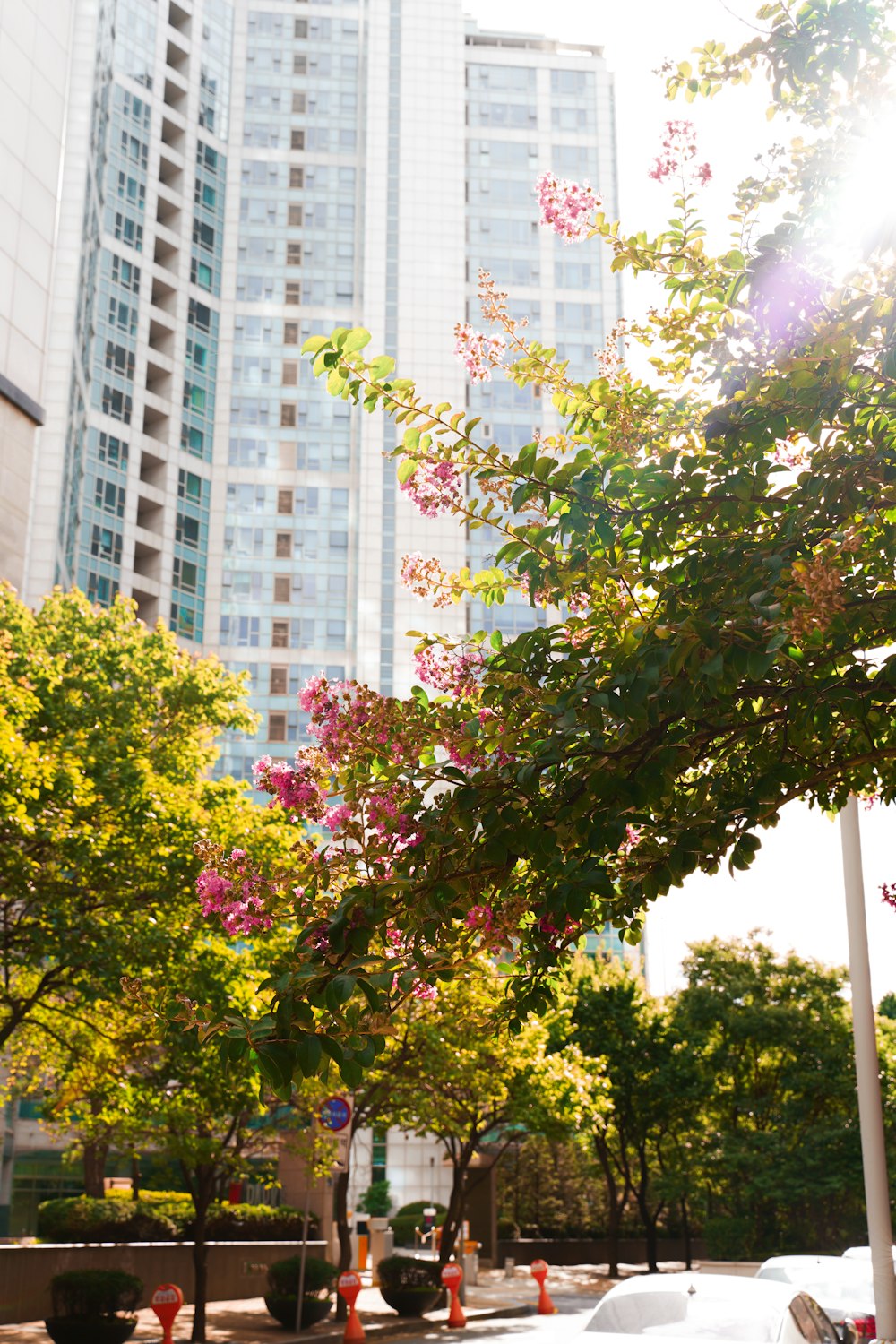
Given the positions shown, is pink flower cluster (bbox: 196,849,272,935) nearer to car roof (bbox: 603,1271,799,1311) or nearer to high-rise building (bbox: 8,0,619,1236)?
car roof (bbox: 603,1271,799,1311)

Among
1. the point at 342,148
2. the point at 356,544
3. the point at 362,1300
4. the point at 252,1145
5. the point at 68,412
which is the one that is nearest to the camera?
the point at 252,1145

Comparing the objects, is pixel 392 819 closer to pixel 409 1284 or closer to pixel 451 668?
pixel 451 668

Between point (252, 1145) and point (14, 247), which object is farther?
point (14, 247)

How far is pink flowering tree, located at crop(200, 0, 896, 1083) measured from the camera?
15.7 feet

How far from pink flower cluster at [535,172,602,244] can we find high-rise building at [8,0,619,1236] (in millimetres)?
62721

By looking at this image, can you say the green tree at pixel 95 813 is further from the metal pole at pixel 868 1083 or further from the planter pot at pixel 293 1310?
the metal pole at pixel 868 1083

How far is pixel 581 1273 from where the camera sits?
133 feet

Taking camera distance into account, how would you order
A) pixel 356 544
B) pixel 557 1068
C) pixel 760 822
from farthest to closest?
pixel 356 544 → pixel 557 1068 → pixel 760 822

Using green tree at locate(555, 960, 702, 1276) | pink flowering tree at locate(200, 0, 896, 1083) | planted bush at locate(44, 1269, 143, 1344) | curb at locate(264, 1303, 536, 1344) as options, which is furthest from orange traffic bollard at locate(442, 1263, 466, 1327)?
pink flowering tree at locate(200, 0, 896, 1083)

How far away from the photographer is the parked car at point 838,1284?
1288cm

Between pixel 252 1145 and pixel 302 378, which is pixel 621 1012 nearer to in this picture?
pixel 252 1145

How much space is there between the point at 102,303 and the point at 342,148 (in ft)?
85.2

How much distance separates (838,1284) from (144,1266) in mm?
15573

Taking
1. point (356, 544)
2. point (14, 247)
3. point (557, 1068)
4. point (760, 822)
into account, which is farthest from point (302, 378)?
point (760, 822)
